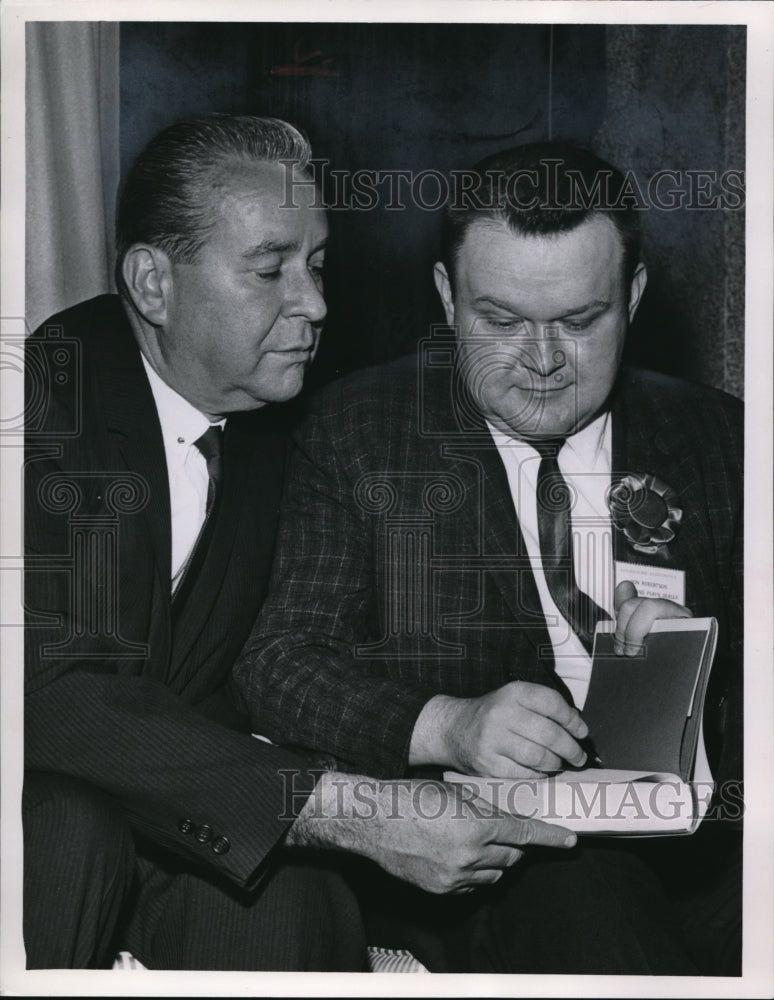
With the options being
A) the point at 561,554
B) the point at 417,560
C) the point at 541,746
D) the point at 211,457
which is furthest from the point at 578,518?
the point at 211,457

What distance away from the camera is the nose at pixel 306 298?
82.4 inches

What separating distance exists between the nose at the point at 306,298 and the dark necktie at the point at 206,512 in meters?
0.24

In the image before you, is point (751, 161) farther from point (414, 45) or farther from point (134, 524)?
point (134, 524)

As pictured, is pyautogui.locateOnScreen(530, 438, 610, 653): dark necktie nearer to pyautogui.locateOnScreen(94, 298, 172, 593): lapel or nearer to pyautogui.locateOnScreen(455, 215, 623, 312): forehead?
pyautogui.locateOnScreen(455, 215, 623, 312): forehead

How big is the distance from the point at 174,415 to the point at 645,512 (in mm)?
823

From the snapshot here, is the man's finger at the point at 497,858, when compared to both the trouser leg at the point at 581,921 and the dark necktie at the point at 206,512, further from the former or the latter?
the dark necktie at the point at 206,512

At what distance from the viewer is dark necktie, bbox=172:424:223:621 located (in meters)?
2.09

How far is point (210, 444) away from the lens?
2.13 m

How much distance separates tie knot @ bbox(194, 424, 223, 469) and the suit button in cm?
61

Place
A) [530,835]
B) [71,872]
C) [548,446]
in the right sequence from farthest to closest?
[548,446], [530,835], [71,872]

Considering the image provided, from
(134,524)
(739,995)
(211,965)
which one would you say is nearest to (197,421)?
(134,524)

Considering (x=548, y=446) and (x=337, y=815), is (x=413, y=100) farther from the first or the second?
(x=337, y=815)

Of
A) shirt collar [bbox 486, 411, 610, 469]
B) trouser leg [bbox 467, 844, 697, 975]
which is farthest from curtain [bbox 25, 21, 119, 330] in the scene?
trouser leg [bbox 467, 844, 697, 975]

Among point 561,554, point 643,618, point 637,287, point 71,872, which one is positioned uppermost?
point 637,287
